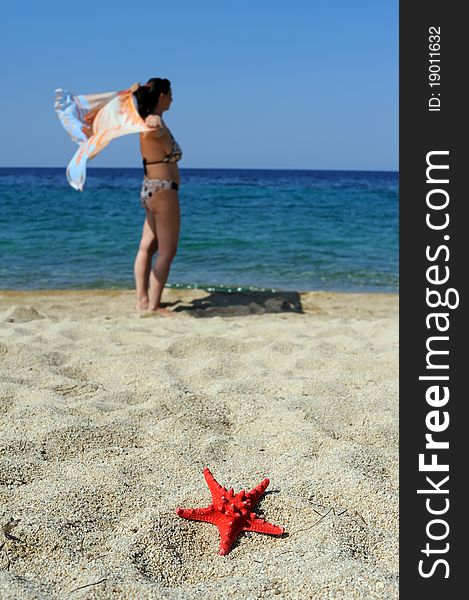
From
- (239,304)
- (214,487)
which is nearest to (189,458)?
(214,487)

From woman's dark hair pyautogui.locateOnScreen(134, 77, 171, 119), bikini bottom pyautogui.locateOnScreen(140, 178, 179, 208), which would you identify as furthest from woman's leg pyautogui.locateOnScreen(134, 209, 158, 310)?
woman's dark hair pyautogui.locateOnScreen(134, 77, 171, 119)

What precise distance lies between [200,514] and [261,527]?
0.64 feet

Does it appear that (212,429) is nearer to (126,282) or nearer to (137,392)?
(137,392)

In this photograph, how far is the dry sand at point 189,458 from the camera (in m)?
1.87

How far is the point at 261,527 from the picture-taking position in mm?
2074

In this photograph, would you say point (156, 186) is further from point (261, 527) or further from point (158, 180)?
point (261, 527)

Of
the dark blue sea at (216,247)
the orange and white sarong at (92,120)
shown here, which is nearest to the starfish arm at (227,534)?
the orange and white sarong at (92,120)

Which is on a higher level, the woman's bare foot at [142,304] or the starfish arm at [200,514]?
the starfish arm at [200,514]

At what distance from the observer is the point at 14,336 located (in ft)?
13.5

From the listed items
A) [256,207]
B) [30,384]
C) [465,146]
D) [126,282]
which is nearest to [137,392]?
[30,384]

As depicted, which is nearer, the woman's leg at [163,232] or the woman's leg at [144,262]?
the woman's leg at [163,232]

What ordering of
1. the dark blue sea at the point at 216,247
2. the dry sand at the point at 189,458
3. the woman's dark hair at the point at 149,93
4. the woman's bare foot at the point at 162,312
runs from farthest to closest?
1. the dark blue sea at the point at 216,247
2. the woman's bare foot at the point at 162,312
3. the woman's dark hair at the point at 149,93
4. the dry sand at the point at 189,458

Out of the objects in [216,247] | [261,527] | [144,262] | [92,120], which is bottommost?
[216,247]

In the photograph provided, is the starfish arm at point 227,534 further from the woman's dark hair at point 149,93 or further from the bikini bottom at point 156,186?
the woman's dark hair at point 149,93
